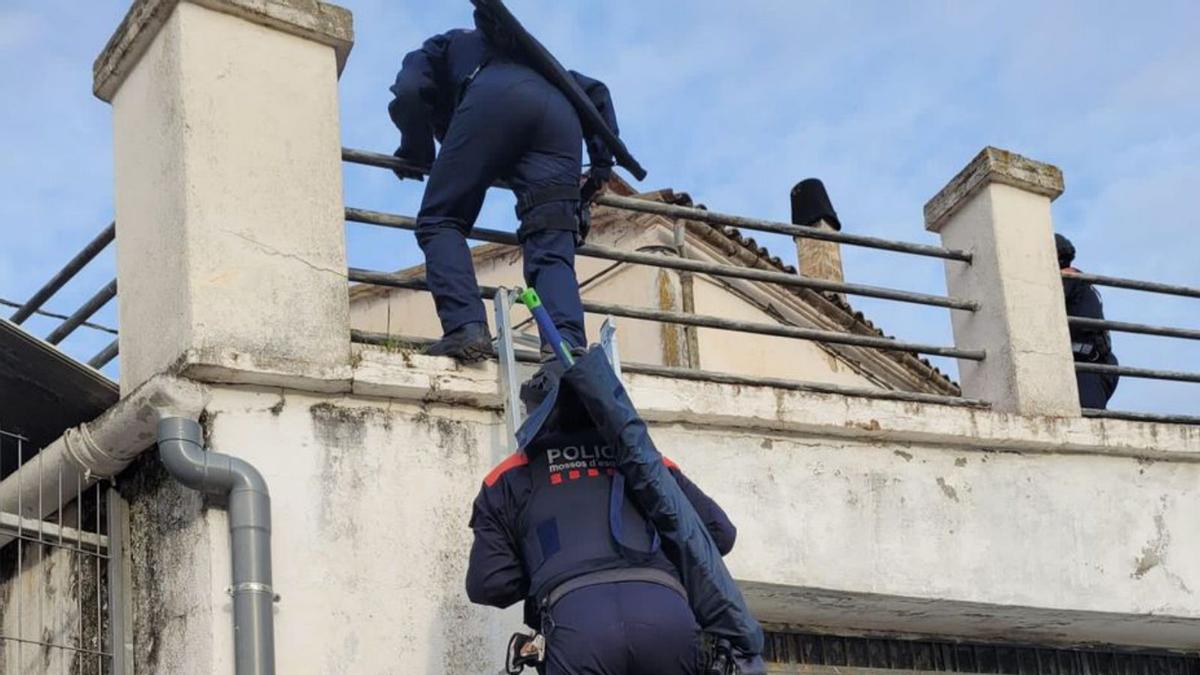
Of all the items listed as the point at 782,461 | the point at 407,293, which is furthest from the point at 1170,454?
the point at 407,293

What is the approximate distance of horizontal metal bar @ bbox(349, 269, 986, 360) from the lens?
7.53 metres

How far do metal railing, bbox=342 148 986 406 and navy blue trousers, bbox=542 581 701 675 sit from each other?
2.07 meters

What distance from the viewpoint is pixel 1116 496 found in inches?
341

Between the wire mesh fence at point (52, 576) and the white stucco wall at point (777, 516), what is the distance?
0.97ft

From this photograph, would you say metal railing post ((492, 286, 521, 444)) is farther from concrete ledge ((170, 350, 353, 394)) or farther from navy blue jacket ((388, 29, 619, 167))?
navy blue jacket ((388, 29, 619, 167))

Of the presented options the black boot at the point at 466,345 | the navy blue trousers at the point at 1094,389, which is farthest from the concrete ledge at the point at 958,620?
the navy blue trousers at the point at 1094,389

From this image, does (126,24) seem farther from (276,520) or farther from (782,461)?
(782,461)

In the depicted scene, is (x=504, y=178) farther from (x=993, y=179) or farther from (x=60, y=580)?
(x=993, y=179)

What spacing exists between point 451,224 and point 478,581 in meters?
2.02

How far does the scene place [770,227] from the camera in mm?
8555

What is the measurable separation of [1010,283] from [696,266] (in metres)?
1.56

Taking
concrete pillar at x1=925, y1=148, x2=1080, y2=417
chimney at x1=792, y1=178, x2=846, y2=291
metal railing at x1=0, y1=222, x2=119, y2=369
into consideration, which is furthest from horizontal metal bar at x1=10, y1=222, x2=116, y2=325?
chimney at x1=792, y1=178, x2=846, y2=291

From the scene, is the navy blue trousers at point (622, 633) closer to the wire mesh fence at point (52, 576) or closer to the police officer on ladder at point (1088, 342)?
the wire mesh fence at point (52, 576)

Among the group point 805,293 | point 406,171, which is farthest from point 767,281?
point 805,293
